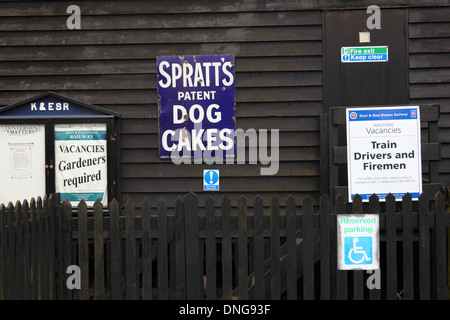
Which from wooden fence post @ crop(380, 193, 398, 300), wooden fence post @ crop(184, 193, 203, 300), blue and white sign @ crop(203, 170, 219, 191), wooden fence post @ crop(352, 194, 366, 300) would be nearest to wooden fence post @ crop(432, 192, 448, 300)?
wooden fence post @ crop(380, 193, 398, 300)

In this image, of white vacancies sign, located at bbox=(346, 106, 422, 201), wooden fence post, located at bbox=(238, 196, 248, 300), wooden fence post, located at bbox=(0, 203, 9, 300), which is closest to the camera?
wooden fence post, located at bbox=(0, 203, 9, 300)

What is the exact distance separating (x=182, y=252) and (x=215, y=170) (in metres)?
2.31

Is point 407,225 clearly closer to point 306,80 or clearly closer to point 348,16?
point 306,80

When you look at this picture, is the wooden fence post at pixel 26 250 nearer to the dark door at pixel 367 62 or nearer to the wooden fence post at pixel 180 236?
the wooden fence post at pixel 180 236

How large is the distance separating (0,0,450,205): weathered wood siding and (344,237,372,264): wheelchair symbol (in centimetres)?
210

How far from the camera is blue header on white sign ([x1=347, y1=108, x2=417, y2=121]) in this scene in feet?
19.8

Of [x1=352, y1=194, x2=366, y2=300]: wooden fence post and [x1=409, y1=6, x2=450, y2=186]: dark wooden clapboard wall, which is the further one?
[x1=409, y1=6, x2=450, y2=186]: dark wooden clapboard wall

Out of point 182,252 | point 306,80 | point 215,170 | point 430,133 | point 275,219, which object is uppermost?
point 306,80

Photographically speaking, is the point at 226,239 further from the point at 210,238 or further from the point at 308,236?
the point at 308,236

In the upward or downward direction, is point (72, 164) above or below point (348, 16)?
below

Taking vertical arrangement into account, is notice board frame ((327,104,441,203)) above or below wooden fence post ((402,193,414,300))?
Result: above

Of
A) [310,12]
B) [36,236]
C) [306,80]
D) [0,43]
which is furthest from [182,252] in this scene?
[0,43]

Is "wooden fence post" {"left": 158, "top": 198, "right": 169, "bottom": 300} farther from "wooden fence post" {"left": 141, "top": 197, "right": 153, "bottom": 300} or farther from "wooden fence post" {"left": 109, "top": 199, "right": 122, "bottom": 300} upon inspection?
"wooden fence post" {"left": 109, "top": 199, "right": 122, "bottom": 300}

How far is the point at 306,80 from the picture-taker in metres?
7.05
